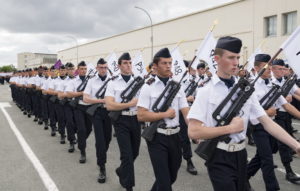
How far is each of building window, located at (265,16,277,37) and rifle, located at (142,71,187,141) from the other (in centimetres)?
2411

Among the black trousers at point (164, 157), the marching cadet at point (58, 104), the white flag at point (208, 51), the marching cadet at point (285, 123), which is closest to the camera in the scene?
the black trousers at point (164, 157)

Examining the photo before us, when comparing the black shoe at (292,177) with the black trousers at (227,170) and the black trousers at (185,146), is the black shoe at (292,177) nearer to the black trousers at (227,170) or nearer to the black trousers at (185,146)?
the black trousers at (185,146)

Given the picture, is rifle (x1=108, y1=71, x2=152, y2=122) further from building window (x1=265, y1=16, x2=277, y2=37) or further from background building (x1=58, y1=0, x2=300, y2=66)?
building window (x1=265, y1=16, x2=277, y2=37)

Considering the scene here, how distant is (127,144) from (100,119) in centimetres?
116

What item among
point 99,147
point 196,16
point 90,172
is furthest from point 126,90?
point 196,16

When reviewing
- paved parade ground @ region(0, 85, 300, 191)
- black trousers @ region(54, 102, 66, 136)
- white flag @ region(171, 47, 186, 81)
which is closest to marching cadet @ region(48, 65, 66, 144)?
black trousers @ region(54, 102, 66, 136)

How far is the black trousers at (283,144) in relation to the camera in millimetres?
5648

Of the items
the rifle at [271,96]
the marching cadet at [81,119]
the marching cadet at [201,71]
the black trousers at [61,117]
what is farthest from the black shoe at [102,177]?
the marching cadet at [201,71]

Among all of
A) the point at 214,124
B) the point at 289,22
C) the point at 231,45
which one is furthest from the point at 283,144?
the point at 289,22

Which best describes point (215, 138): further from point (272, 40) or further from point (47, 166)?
point (272, 40)

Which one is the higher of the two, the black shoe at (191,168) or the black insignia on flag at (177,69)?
the black insignia on flag at (177,69)

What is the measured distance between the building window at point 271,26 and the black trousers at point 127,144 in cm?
2347

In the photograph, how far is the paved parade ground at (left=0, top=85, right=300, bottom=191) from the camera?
5.46 m

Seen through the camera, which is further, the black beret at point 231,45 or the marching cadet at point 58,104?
the marching cadet at point 58,104
